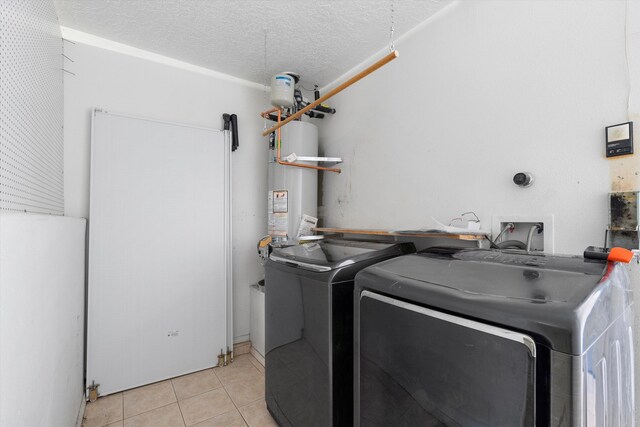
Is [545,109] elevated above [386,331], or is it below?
above

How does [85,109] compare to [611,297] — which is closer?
[611,297]

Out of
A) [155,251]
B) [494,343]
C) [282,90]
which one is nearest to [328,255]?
[494,343]

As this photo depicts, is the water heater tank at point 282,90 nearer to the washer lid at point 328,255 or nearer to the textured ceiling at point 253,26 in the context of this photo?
the textured ceiling at point 253,26

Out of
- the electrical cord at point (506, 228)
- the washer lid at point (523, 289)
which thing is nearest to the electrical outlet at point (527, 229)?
the electrical cord at point (506, 228)

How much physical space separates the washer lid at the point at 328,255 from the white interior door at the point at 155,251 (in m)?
1.06

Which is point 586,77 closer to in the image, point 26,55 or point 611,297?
point 611,297

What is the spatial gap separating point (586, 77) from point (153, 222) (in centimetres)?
271

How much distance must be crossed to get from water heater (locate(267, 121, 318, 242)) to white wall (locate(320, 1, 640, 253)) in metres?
0.46

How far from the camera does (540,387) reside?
640mm

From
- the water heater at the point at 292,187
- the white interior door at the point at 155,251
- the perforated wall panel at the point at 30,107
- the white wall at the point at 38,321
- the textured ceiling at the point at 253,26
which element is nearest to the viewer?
the white wall at the point at 38,321

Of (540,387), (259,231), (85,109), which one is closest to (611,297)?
(540,387)

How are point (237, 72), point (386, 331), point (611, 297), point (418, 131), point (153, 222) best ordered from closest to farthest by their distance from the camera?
1. point (611, 297)
2. point (386, 331)
3. point (418, 131)
4. point (153, 222)
5. point (237, 72)

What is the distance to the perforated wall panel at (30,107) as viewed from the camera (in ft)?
3.14

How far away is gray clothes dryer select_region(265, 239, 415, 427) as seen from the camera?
1283mm
